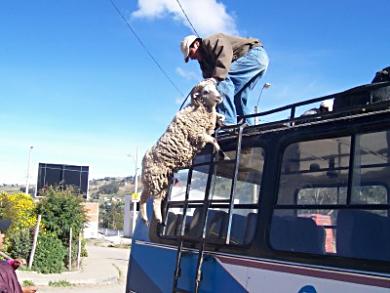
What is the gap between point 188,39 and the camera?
538 centimetres

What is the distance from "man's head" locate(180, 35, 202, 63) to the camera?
5.36 m

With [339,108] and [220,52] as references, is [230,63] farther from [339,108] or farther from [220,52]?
[339,108]

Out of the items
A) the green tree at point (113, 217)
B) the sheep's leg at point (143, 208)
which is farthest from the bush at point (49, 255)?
the green tree at point (113, 217)

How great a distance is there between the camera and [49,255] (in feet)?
55.1

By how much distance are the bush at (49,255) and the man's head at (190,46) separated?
12747 mm

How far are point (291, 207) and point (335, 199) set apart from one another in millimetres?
318

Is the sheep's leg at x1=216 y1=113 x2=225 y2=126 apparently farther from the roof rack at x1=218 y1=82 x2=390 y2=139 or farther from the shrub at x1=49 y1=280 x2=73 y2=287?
the shrub at x1=49 y1=280 x2=73 y2=287

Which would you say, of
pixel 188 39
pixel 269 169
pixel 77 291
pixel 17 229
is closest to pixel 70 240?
pixel 17 229

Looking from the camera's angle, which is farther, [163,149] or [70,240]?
[70,240]

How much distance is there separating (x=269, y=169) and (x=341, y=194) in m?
0.64

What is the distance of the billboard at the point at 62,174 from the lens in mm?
33125

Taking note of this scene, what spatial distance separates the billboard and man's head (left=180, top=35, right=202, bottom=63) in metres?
28.0

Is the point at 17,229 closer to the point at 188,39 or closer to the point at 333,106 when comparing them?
the point at 188,39

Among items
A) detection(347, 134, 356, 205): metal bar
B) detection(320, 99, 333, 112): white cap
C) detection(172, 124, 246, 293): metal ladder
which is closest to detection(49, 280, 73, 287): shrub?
detection(172, 124, 246, 293): metal ladder
